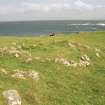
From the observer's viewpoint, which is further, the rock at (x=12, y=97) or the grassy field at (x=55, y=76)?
the grassy field at (x=55, y=76)

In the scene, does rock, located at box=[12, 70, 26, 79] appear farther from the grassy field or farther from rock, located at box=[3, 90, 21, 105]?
rock, located at box=[3, 90, 21, 105]

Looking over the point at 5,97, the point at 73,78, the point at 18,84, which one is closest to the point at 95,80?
the point at 73,78

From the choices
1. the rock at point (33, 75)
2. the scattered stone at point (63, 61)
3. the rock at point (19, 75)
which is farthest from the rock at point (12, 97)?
the scattered stone at point (63, 61)

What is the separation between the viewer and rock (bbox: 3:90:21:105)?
1028 inches

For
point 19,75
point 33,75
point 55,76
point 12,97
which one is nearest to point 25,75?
point 19,75

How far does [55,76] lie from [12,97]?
23.7 feet

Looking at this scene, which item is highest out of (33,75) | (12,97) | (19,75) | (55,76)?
(19,75)

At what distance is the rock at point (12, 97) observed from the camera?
26.1 metres

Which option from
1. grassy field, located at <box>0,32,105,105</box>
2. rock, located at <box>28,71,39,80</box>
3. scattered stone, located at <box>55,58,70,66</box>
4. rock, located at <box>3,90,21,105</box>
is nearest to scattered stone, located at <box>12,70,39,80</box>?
rock, located at <box>28,71,39,80</box>

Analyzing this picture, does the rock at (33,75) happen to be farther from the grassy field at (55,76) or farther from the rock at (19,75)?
the rock at (19,75)

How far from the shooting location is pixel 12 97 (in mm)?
26500

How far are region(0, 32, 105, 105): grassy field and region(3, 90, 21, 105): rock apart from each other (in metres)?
0.42

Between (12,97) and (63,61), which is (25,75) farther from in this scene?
(63,61)

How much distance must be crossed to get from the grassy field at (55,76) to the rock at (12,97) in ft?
1.36
